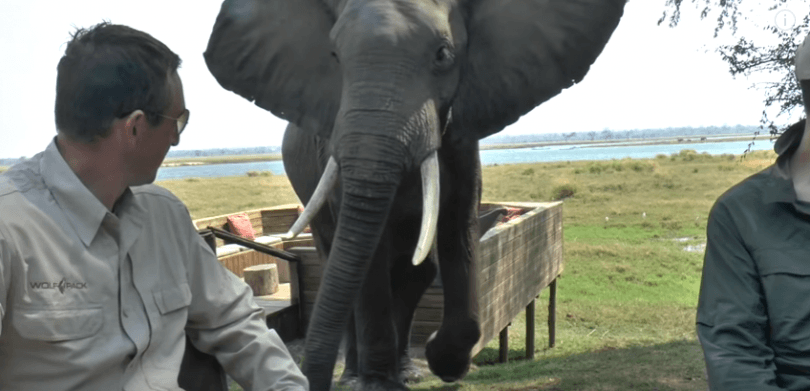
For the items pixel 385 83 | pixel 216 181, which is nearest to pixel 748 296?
pixel 385 83

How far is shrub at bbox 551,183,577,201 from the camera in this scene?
3164cm

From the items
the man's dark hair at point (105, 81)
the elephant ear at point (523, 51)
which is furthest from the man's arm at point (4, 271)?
the elephant ear at point (523, 51)

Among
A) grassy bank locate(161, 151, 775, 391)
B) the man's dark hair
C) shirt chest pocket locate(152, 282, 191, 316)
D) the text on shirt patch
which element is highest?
the man's dark hair

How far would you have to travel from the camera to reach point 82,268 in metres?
1.54

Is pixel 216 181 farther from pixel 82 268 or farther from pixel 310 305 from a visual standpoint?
pixel 82 268

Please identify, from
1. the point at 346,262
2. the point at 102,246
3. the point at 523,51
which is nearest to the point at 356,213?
the point at 346,262

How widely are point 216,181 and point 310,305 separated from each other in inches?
1727

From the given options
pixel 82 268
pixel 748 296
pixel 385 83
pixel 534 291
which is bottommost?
pixel 534 291

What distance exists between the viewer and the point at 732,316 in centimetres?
164

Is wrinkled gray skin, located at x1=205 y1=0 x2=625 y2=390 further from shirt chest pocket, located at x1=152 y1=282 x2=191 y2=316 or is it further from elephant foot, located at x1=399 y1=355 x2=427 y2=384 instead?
shirt chest pocket, located at x1=152 y1=282 x2=191 y2=316

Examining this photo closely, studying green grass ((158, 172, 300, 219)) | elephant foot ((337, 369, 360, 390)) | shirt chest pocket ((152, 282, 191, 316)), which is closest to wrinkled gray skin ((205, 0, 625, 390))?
elephant foot ((337, 369, 360, 390))

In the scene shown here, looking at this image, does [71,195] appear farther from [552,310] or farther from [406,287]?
[552,310]

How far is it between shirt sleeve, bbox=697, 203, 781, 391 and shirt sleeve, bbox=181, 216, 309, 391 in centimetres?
85

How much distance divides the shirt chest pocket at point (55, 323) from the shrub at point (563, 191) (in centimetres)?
3032
